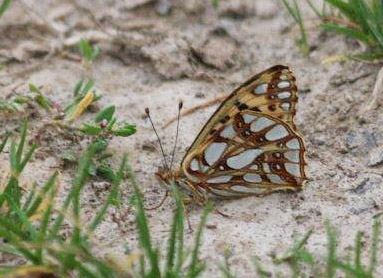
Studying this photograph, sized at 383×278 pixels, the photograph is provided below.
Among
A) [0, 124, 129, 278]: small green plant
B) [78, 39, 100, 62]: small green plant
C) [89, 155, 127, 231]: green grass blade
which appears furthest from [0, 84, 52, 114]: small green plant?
[89, 155, 127, 231]: green grass blade

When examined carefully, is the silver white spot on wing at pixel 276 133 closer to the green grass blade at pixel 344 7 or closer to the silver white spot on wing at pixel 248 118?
the silver white spot on wing at pixel 248 118

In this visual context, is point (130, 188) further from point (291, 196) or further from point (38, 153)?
point (291, 196)

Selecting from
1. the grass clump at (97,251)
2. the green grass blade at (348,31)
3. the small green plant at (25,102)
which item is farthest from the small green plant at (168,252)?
the green grass blade at (348,31)

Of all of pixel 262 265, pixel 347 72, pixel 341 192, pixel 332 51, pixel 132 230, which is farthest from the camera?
pixel 332 51

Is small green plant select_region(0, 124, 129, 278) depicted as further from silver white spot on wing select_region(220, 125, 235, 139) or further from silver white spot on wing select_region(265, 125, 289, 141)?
silver white spot on wing select_region(265, 125, 289, 141)

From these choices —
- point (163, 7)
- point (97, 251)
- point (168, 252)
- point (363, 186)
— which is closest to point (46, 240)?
point (97, 251)

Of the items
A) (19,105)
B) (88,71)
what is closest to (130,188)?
(19,105)

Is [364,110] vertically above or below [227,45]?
below
